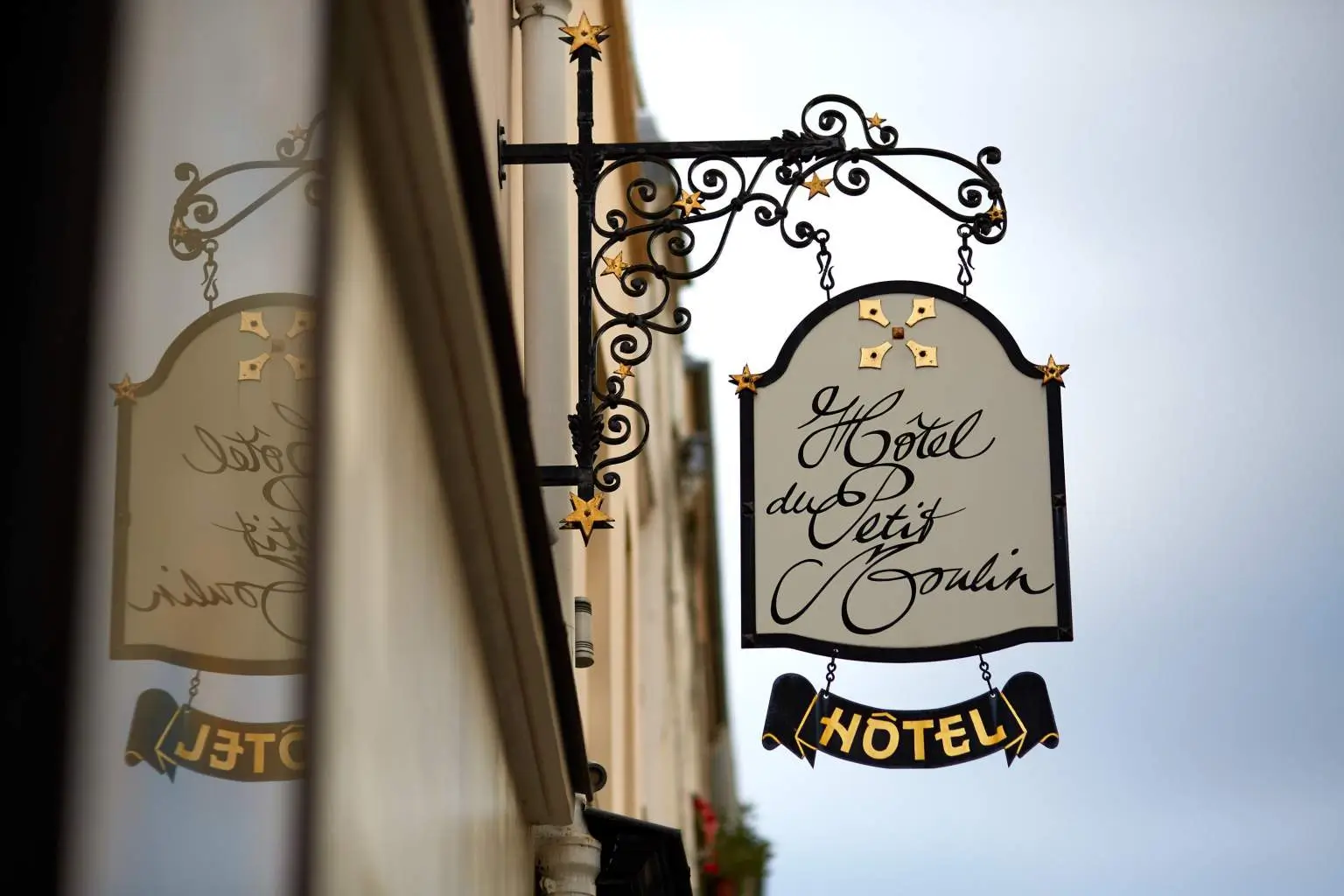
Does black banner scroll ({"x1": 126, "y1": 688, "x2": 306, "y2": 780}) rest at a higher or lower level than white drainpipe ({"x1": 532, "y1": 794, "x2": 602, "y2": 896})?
higher

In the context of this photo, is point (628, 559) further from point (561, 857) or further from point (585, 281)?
point (585, 281)

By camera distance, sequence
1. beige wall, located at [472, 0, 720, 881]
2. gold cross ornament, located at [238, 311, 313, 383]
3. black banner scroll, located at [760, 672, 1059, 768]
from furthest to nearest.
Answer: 1. beige wall, located at [472, 0, 720, 881]
2. black banner scroll, located at [760, 672, 1059, 768]
3. gold cross ornament, located at [238, 311, 313, 383]

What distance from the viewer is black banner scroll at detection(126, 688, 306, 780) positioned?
1175 millimetres

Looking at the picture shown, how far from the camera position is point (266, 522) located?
4.56 ft

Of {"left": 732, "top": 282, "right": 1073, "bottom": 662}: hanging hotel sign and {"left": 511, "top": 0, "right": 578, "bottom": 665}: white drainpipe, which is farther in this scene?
{"left": 511, "top": 0, "right": 578, "bottom": 665}: white drainpipe

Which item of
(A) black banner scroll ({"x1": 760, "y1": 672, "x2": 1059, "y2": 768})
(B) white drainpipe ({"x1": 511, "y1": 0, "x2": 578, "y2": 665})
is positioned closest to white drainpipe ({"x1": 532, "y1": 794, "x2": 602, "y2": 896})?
(A) black banner scroll ({"x1": 760, "y1": 672, "x2": 1059, "y2": 768})

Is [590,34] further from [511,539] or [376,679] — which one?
[376,679]

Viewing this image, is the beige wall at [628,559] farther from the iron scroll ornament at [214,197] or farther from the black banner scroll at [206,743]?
the black banner scroll at [206,743]

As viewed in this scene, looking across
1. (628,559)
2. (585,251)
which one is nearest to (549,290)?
(585,251)

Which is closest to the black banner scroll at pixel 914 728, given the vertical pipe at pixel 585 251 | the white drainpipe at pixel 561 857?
the white drainpipe at pixel 561 857

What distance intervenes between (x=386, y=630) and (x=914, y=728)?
104 inches

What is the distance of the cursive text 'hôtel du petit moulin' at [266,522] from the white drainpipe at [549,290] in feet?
13.3

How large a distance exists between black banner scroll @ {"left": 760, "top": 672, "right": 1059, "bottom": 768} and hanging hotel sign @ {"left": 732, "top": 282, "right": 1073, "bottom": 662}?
14cm

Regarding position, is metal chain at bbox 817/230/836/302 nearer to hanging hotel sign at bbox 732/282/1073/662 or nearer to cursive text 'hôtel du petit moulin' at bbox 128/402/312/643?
hanging hotel sign at bbox 732/282/1073/662
